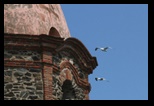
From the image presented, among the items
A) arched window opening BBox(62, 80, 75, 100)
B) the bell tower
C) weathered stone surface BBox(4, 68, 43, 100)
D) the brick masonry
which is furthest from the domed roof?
arched window opening BBox(62, 80, 75, 100)

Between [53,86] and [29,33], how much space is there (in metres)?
1.40

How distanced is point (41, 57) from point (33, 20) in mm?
1032

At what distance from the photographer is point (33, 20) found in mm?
12688

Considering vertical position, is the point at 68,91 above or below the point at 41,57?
below

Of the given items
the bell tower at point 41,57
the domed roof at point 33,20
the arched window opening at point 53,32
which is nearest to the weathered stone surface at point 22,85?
the bell tower at point 41,57

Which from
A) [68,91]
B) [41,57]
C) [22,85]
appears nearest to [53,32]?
[41,57]

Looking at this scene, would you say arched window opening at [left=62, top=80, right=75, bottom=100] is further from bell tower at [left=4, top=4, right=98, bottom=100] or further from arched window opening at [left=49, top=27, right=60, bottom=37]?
arched window opening at [left=49, top=27, right=60, bottom=37]

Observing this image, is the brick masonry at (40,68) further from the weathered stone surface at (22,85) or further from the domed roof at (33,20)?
the domed roof at (33,20)

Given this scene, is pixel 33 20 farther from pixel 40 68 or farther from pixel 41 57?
pixel 40 68

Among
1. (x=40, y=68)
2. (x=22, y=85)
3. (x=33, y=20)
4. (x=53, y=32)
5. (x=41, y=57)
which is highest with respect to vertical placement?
(x=33, y=20)

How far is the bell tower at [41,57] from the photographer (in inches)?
469

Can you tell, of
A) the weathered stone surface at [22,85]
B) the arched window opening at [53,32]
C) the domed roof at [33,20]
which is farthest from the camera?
the arched window opening at [53,32]

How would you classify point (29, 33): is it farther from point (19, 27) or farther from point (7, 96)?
point (7, 96)

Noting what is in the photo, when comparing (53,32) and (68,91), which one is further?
(53,32)
